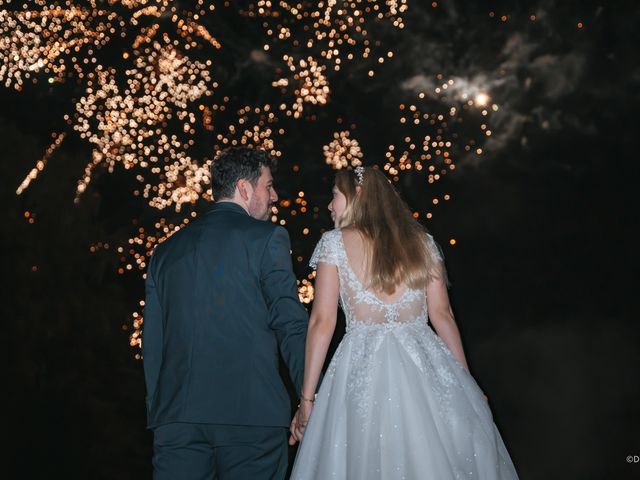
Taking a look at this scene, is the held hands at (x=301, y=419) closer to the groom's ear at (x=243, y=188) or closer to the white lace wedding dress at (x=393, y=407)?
the white lace wedding dress at (x=393, y=407)

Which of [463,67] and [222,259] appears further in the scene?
[463,67]

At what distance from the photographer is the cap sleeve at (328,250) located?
11.3 ft

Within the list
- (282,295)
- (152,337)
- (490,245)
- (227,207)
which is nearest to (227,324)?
(282,295)

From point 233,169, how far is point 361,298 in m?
0.73

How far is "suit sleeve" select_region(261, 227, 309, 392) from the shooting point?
310cm

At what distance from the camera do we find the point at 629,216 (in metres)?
11.8

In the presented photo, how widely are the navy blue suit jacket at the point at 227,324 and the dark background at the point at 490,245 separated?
7.58m

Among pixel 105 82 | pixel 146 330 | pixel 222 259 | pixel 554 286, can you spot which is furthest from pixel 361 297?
pixel 554 286

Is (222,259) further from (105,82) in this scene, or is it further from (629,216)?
(629,216)

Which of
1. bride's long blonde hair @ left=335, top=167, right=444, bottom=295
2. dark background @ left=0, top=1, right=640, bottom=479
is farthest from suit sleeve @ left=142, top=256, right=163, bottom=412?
dark background @ left=0, top=1, right=640, bottom=479

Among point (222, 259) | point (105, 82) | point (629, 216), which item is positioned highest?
point (629, 216)

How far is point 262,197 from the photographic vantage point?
3438 mm

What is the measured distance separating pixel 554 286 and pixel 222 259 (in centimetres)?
969

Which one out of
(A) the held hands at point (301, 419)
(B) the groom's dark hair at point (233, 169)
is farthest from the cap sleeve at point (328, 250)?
(A) the held hands at point (301, 419)
